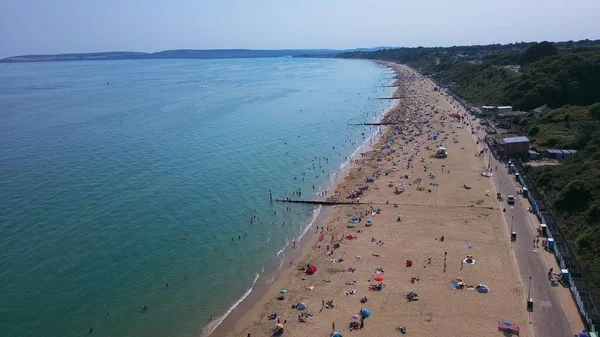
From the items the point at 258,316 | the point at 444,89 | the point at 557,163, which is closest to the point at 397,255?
the point at 258,316

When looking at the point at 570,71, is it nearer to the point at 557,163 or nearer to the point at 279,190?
the point at 557,163

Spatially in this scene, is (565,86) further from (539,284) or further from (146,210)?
(146,210)

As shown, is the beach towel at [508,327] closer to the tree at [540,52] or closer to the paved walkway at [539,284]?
the paved walkway at [539,284]

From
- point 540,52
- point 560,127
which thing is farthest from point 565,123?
point 540,52

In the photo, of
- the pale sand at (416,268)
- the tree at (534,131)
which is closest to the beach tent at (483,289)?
the pale sand at (416,268)

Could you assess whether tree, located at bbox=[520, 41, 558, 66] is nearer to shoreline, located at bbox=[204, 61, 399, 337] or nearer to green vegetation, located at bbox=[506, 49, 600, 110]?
green vegetation, located at bbox=[506, 49, 600, 110]

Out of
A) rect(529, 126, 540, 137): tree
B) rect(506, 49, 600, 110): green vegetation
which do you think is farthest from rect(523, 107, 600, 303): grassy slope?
rect(506, 49, 600, 110): green vegetation
